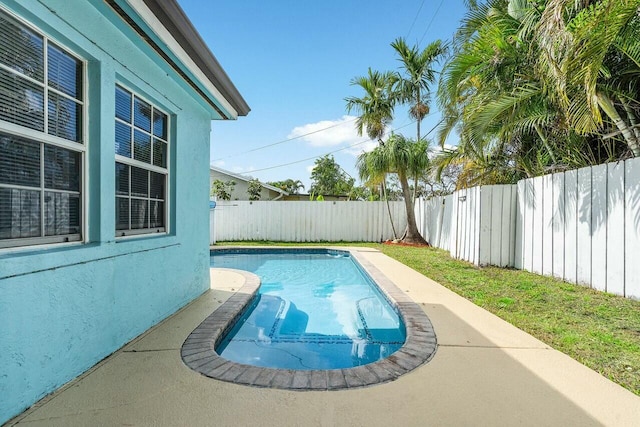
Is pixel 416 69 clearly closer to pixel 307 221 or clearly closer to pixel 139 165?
pixel 307 221

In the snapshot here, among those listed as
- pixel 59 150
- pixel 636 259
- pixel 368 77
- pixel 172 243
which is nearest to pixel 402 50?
pixel 368 77

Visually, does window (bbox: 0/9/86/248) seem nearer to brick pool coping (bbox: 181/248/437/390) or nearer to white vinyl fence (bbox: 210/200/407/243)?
brick pool coping (bbox: 181/248/437/390)

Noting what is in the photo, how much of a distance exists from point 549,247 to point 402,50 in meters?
11.5

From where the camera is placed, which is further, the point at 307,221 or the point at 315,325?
the point at 307,221

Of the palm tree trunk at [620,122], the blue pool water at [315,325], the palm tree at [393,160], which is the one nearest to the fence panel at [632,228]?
the palm tree trunk at [620,122]

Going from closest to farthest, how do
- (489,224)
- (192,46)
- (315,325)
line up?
1. (192,46)
2. (315,325)
3. (489,224)

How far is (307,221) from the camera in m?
15.3

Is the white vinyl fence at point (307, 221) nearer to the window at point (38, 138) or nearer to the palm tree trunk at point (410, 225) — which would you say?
the palm tree trunk at point (410, 225)

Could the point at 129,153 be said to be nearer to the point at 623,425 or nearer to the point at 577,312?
the point at 623,425

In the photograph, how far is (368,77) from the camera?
48.7 feet

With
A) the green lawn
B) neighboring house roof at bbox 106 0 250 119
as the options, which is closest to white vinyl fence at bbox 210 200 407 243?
the green lawn

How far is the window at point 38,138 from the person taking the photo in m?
2.17

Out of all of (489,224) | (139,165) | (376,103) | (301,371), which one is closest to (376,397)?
(301,371)

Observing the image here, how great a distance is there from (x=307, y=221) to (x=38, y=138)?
13.0m
